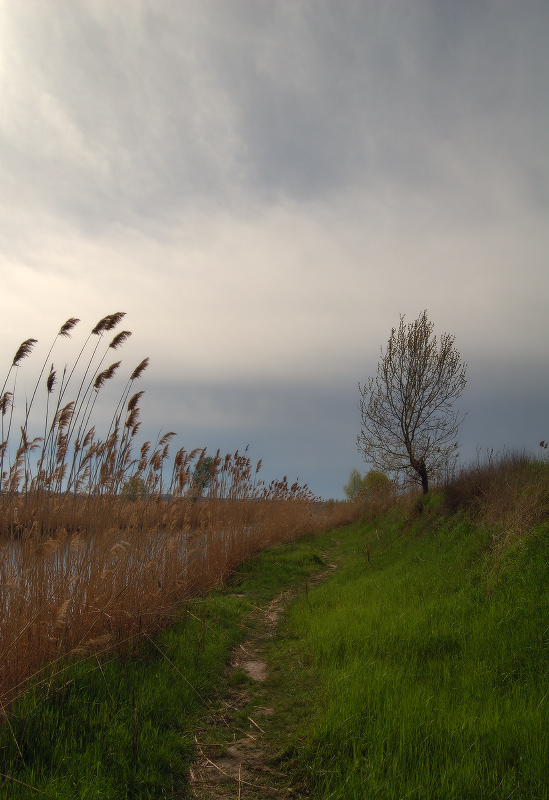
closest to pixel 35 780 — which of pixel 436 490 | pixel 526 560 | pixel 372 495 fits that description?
pixel 526 560

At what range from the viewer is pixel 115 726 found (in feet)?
11.1

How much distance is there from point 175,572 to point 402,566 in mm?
4699

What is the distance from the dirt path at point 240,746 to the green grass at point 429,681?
19 centimetres

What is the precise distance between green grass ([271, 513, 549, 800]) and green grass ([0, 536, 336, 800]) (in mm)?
881

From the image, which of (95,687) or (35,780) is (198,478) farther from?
(35,780)

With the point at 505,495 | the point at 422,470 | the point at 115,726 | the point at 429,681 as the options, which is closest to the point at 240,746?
the point at 115,726

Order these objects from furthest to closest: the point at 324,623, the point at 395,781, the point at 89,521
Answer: the point at 324,623, the point at 89,521, the point at 395,781

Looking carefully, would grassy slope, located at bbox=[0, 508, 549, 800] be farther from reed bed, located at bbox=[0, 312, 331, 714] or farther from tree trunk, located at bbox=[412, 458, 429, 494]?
tree trunk, located at bbox=[412, 458, 429, 494]

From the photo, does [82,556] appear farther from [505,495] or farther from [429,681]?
[505,495]

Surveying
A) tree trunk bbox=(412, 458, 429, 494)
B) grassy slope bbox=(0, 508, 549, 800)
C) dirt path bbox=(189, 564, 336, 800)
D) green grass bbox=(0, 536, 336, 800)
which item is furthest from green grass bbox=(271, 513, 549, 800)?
tree trunk bbox=(412, 458, 429, 494)

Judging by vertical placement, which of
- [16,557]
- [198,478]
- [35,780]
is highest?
[198,478]

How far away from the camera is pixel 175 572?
21.9 feet

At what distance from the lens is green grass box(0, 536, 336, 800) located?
2883 millimetres

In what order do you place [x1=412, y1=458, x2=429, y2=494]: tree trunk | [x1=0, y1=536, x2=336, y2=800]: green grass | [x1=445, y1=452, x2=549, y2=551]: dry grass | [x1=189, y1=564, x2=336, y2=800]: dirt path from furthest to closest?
1. [x1=412, y1=458, x2=429, y2=494]: tree trunk
2. [x1=445, y1=452, x2=549, y2=551]: dry grass
3. [x1=189, y1=564, x2=336, y2=800]: dirt path
4. [x1=0, y1=536, x2=336, y2=800]: green grass
